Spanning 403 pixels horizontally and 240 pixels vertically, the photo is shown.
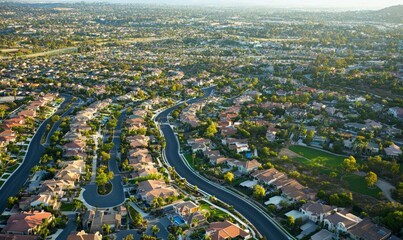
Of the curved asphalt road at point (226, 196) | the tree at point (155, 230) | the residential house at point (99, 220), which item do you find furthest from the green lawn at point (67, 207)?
the curved asphalt road at point (226, 196)

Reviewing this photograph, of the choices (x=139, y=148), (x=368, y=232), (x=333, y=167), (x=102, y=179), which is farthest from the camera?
(x=139, y=148)

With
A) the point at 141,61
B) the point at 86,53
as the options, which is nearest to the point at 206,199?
the point at 141,61

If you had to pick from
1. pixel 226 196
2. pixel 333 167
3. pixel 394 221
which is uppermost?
pixel 394 221

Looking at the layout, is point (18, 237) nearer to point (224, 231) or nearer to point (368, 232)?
point (224, 231)

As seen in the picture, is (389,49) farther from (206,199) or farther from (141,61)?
(206,199)

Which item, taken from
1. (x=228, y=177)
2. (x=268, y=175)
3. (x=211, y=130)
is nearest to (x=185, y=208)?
(x=228, y=177)

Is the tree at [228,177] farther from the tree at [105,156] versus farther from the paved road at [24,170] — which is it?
the paved road at [24,170]

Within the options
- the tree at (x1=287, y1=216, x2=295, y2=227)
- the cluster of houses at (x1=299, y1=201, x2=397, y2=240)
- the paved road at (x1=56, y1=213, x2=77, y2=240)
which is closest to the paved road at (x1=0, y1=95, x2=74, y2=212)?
the paved road at (x1=56, y1=213, x2=77, y2=240)
